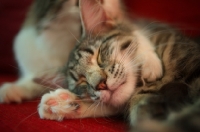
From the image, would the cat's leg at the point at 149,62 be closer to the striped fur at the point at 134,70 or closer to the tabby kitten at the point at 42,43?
the striped fur at the point at 134,70

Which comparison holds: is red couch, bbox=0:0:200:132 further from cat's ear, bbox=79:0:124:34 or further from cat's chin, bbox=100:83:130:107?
cat's ear, bbox=79:0:124:34

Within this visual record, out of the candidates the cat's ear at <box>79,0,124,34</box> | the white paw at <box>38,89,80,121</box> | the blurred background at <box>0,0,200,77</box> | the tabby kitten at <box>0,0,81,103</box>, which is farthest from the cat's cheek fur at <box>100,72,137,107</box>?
the blurred background at <box>0,0,200,77</box>

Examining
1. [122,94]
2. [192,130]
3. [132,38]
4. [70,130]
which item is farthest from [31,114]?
[192,130]

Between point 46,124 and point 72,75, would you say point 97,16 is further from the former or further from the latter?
point 46,124

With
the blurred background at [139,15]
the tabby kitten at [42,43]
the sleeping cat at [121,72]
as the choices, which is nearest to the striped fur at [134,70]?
the sleeping cat at [121,72]

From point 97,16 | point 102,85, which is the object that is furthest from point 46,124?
point 97,16
